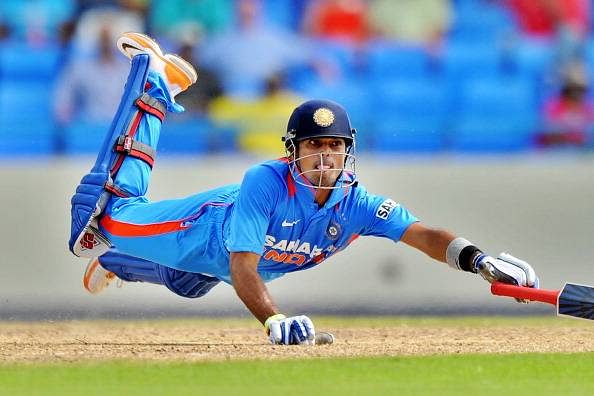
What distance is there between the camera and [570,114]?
13562mm

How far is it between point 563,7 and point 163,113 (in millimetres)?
7139

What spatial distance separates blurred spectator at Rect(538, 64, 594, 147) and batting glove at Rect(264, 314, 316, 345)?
5.56 meters

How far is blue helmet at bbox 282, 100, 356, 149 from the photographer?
7840mm

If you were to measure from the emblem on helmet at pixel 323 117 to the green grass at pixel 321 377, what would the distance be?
4.90 ft

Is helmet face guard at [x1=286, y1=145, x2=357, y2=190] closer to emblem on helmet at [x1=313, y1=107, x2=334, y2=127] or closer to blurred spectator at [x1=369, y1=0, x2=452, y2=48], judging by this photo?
emblem on helmet at [x1=313, y1=107, x2=334, y2=127]

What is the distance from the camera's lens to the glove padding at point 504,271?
796 centimetres

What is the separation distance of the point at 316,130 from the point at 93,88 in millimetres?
5798

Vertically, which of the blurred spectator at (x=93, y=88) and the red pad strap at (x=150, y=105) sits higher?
the blurred spectator at (x=93, y=88)

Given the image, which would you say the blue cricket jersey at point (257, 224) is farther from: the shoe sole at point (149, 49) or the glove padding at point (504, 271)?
the shoe sole at point (149, 49)

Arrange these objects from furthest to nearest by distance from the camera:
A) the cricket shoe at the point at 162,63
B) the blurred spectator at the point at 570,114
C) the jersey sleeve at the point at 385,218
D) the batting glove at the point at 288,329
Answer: the blurred spectator at the point at 570,114, the cricket shoe at the point at 162,63, the jersey sleeve at the point at 385,218, the batting glove at the point at 288,329

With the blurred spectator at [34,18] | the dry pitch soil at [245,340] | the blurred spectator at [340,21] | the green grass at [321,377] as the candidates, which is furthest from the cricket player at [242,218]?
the blurred spectator at [340,21]

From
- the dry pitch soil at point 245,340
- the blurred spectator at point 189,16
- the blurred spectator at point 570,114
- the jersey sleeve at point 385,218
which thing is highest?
the blurred spectator at point 189,16

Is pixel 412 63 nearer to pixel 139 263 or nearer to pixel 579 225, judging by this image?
pixel 579 225

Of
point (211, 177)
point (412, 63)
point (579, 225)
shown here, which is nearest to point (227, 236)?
point (211, 177)
